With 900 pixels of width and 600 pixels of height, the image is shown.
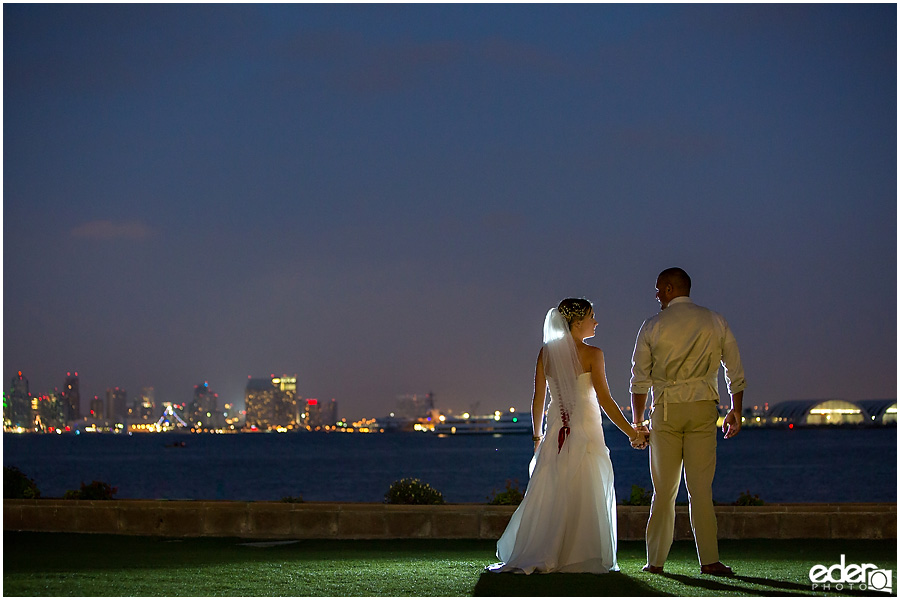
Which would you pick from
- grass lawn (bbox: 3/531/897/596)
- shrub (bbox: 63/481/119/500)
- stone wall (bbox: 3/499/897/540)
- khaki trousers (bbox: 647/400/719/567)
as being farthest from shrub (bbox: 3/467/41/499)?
khaki trousers (bbox: 647/400/719/567)

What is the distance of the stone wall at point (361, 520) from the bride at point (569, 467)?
8.44 ft

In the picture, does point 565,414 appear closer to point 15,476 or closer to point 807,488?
point 15,476

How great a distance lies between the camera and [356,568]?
762cm

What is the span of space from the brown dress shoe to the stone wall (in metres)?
2.75

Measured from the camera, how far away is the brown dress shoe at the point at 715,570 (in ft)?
23.0

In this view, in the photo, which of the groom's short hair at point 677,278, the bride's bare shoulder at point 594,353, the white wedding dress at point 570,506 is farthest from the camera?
the bride's bare shoulder at point 594,353

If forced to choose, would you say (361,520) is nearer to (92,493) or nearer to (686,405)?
(92,493)

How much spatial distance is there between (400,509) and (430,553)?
4.20ft

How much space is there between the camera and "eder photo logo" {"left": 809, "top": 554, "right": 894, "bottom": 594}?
252 inches

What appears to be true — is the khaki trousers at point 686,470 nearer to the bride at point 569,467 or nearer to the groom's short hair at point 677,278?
the bride at point 569,467

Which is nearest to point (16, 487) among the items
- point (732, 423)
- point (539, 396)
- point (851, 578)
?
point (539, 396)

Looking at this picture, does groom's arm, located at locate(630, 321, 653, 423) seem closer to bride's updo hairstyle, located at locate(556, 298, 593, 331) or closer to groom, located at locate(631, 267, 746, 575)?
groom, located at locate(631, 267, 746, 575)

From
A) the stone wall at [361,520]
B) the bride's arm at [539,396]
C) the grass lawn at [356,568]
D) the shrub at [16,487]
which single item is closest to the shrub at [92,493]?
the stone wall at [361,520]

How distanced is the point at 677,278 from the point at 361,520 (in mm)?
4441
